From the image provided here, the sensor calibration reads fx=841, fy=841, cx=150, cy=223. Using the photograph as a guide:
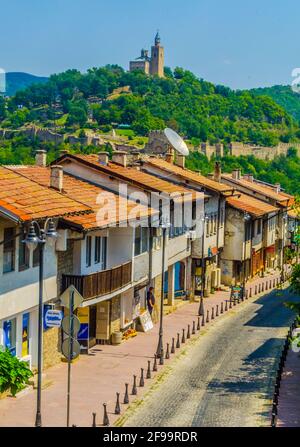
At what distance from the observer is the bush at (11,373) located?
2362 cm

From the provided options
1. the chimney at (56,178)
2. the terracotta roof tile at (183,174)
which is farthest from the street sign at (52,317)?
the terracotta roof tile at (183,174)

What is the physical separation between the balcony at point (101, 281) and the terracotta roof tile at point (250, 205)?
22.3m

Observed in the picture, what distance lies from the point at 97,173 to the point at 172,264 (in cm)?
920

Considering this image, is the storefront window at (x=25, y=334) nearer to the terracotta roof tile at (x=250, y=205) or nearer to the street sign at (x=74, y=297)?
the street sign at (x=74, y=297)

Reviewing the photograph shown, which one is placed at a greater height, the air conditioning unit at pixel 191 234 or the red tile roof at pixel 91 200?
the red tile roof at pixel 91 200

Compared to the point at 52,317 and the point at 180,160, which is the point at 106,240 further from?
the point at 180,160

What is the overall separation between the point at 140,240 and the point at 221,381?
390 inches

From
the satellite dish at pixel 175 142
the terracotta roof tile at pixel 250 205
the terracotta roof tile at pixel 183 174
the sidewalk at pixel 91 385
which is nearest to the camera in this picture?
the sidewalk at pixel 91 385

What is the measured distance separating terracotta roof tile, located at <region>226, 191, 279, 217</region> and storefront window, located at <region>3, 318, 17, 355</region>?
3117cm

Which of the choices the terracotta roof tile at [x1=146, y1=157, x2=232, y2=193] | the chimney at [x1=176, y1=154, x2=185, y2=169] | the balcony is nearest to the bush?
the balcony

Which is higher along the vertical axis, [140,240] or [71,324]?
[140,240]

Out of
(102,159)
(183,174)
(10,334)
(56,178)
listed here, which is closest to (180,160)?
(183,174)

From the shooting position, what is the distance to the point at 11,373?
2377 centimetres

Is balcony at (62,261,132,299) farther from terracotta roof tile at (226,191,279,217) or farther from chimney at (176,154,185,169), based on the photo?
terracotta roof tile at (226,191,279,217)
